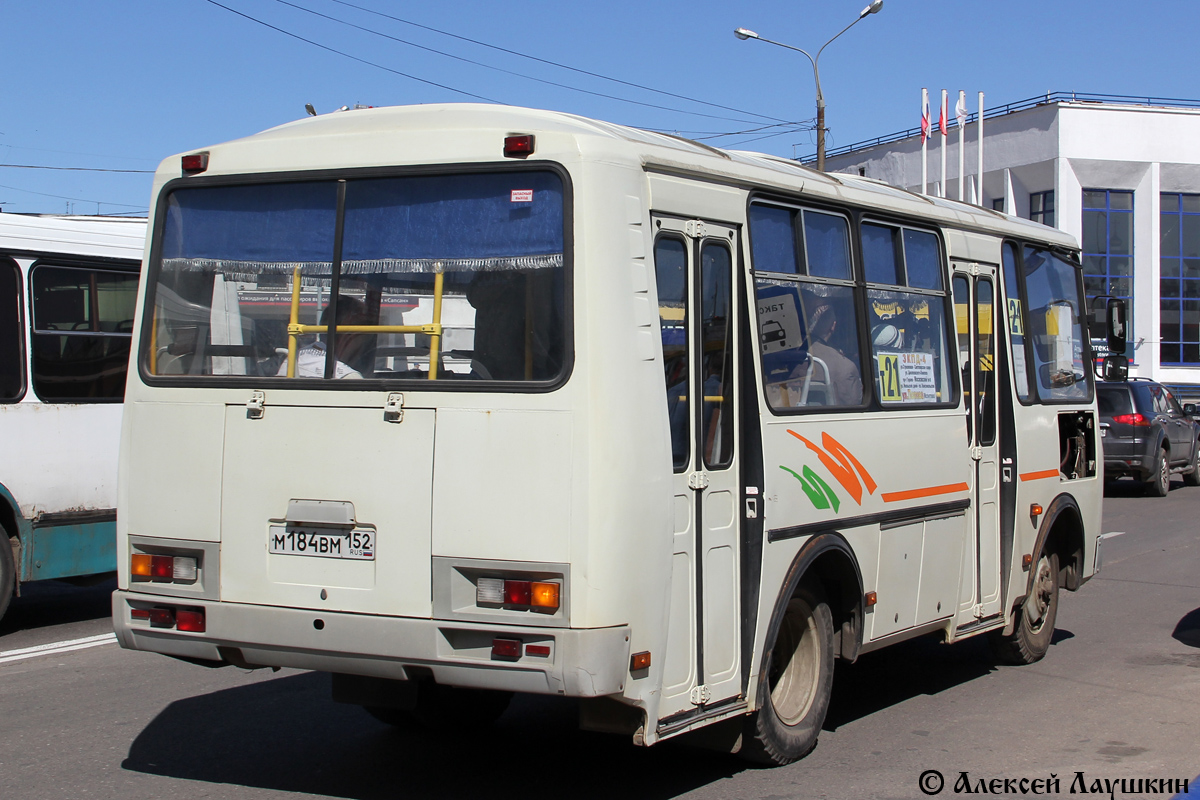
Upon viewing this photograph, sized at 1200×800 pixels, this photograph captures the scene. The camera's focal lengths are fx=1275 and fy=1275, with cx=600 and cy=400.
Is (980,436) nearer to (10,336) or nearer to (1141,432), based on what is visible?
(10,336)

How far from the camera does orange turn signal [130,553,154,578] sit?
5.27 meters

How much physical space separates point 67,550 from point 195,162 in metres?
4.72

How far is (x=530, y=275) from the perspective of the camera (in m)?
4.83

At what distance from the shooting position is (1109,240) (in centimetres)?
4859

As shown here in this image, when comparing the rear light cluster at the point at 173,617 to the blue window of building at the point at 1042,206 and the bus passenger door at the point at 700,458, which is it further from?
the blue window of building at the point at 1042,206

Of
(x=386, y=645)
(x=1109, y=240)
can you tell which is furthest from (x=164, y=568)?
(x=1109, y=240)

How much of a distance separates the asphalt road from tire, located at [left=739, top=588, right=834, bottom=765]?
5.2 inches

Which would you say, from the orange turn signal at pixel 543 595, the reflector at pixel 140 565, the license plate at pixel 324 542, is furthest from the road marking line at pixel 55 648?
the orange turn signal at pixel 543 595

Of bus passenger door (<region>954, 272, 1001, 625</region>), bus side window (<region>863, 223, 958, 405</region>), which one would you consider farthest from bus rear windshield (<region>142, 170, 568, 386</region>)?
bus passenger door (<region>954, 272, 1001, 625</region>)

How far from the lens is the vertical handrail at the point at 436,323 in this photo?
4.93 metres

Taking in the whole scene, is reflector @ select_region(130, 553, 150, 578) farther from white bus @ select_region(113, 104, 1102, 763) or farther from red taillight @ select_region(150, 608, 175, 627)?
red taillight @ select_region(150, 608, 175, 627)

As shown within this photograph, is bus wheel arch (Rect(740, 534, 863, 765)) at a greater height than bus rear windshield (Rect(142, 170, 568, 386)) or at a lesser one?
lesser

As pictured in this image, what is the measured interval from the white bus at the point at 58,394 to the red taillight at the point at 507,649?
18.3ft
